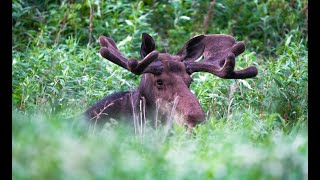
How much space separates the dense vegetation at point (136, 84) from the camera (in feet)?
14.8

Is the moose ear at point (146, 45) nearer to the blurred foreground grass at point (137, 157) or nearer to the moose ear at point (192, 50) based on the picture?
the moose ear at point (192, 50)

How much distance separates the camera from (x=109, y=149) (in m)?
4.67

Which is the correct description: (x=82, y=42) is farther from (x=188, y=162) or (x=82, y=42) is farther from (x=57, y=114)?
(x=188, y=162)

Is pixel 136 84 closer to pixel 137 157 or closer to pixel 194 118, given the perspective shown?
pixel 194 118

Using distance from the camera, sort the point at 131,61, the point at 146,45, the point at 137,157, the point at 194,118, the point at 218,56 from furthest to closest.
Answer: the point at 218,56 < the point at 146,45 < the point at 131,61 < the point at 194,118 < the point at 137,157

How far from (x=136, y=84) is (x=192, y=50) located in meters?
1.63

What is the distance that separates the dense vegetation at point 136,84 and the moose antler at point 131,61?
682 mm

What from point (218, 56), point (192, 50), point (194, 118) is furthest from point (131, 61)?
point (218, 56)

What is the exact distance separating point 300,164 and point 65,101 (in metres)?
4.37

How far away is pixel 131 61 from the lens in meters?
7.25

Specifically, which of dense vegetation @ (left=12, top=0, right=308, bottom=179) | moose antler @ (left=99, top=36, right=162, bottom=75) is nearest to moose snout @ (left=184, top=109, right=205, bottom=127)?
dense vegetation @ (left=12, top=0, right=308, bottom=179)

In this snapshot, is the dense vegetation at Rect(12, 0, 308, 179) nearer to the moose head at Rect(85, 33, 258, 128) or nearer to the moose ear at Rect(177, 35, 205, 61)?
the moose head at Rect(85, 33, 258, 128)

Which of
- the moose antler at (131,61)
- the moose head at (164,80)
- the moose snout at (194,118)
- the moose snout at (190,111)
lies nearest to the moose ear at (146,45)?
the moose head at (164,80)
